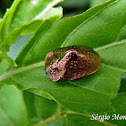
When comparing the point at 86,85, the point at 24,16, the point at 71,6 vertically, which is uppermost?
the point at 24,16

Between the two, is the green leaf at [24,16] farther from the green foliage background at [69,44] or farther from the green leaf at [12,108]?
the green leaf at [12,108]

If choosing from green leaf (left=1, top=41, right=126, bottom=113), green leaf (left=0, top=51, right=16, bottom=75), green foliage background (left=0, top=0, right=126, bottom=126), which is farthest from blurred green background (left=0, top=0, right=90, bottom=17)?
green leaf (left=1, top=41, right=126, bottom=113)

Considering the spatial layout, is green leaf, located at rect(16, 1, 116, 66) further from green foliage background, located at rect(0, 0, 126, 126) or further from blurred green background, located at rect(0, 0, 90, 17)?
blurred green background, located at rect(0, 0, 90, 17)

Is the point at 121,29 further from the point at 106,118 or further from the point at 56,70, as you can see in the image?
the point at 106,118

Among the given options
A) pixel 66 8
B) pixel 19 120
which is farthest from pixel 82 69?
pixel 66 8

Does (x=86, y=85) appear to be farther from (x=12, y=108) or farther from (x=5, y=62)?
(x=12, y=108)

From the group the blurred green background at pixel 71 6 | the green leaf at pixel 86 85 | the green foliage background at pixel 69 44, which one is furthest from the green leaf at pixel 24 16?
the blurred green background at pixel 71 6

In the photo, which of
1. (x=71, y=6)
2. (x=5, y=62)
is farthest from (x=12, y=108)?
(x=71, y=6)
